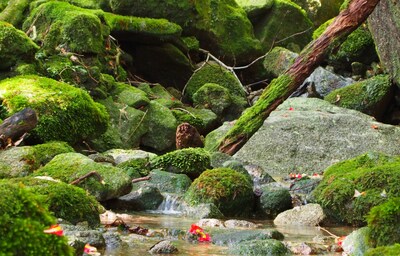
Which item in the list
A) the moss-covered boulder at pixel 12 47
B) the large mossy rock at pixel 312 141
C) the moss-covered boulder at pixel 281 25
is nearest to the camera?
the moss-covered boulder at pixel 12 47

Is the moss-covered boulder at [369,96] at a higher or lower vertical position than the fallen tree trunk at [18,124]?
lower

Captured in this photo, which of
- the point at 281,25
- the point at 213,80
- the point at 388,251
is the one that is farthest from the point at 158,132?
the point at 388,251

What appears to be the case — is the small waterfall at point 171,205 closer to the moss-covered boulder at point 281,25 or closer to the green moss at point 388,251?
the green moss at point 388,251

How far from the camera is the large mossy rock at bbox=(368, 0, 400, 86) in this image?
12109 millimetres

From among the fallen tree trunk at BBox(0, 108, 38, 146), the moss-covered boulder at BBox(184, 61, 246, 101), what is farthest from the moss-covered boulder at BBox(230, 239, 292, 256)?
the moss-covered boulder at BBox(184, 61, 246, 101)

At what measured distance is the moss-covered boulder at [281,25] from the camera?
63.6 ft

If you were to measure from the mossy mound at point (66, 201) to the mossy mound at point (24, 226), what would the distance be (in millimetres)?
2672

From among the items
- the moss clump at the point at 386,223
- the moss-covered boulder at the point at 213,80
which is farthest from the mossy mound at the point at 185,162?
the moss-covered boulder at the point at 213,80

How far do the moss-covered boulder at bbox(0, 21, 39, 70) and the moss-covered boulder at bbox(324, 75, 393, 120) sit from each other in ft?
→ 21.8

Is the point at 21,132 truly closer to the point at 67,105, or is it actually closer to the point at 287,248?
the point at 67,105

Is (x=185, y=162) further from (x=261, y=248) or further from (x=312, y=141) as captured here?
(x=261, y=248)

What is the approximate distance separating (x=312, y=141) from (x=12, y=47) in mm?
5398

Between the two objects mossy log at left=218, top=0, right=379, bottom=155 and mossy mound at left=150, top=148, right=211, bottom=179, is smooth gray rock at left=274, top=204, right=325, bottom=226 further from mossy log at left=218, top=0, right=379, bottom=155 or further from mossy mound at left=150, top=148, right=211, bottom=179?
mossy log at left=218, top=0, right=379, bottom=155

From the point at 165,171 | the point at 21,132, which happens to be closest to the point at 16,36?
the point at 21,132
